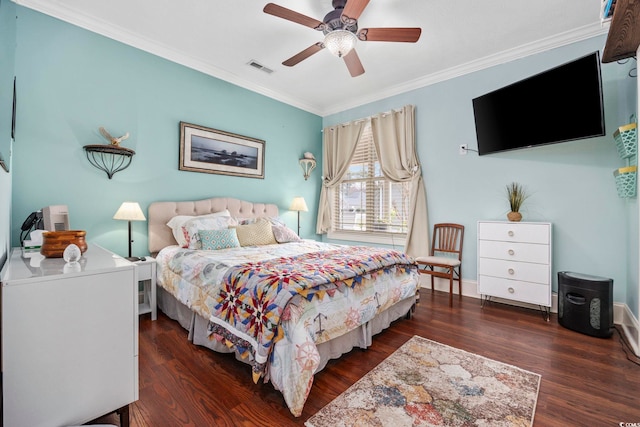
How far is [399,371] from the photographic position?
1.93 m

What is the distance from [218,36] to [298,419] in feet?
11.4

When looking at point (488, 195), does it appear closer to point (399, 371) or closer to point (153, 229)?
point (399, 371)

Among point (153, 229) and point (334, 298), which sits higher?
point (153, 229)

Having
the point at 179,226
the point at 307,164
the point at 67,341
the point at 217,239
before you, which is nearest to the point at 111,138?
the point at 179,226

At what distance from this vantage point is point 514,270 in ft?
9.87

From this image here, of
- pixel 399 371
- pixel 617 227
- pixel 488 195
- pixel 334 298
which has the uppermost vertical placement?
pixel 488 195

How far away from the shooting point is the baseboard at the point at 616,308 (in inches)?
88.2

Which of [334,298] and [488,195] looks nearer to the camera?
[334,298]

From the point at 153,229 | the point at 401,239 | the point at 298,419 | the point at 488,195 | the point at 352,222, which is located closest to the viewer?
the point at 298,419

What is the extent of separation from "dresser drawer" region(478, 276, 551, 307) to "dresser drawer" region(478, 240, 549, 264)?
25cm

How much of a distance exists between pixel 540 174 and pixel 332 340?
116 inches

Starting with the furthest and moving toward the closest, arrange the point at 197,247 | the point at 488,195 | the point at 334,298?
the point at 488,195 → the point at 197,247 → the point at 334,298

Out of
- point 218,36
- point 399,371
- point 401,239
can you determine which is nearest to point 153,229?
point 218,36

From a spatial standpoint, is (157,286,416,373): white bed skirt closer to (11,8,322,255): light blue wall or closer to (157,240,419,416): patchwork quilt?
(157,240,419,416): patchwork quilt
